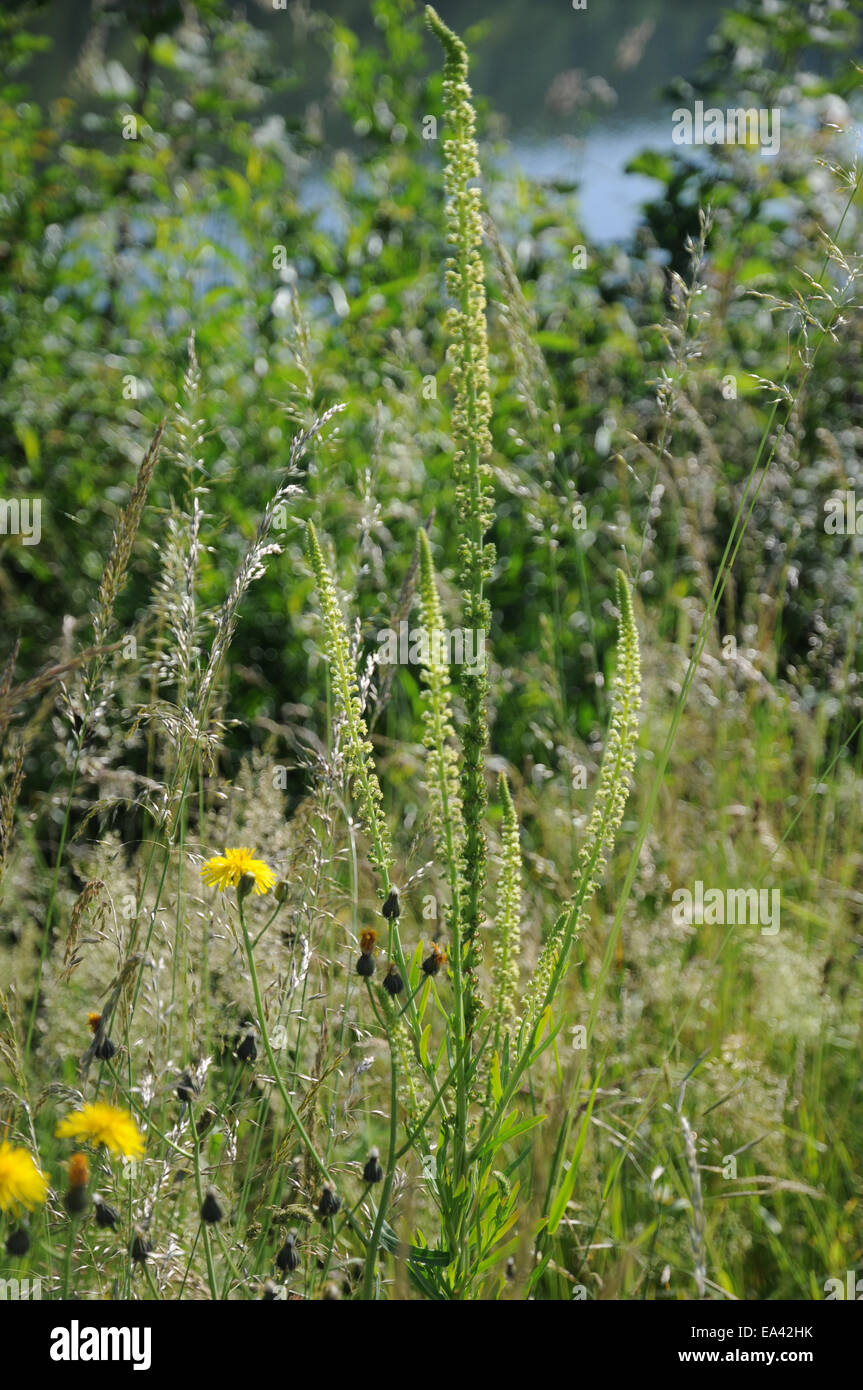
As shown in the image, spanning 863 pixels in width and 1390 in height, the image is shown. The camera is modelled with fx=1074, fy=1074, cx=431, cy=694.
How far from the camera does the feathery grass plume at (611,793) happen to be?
1.38m

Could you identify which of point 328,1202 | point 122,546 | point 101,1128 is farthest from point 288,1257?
point 122,546

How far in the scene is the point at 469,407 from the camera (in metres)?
1.33

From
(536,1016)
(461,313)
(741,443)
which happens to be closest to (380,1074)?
(536,1016)

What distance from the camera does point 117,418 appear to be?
4.32 metres

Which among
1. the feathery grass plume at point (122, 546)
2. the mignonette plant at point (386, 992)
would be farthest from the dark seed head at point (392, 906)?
the feathery grass plume at point (122, 546)

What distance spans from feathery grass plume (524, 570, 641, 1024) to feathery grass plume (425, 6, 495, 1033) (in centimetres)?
10

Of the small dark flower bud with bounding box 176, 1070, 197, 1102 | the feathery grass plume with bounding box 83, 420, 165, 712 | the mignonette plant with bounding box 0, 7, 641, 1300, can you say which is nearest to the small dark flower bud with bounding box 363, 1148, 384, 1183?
the mignonette plant with bounding box 0, 7, 641, 1300

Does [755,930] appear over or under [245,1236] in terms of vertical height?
over

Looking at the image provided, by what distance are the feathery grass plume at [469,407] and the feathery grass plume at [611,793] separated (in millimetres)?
100

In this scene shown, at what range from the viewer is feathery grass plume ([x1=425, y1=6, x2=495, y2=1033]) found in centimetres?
130

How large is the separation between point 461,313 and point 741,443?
3.61 meters

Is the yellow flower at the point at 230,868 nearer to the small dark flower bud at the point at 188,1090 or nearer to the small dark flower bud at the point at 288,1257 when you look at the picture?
the small dark flower bud at the point at 188,1090

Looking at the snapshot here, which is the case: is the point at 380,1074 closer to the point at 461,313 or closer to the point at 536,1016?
the point at 536,1016
